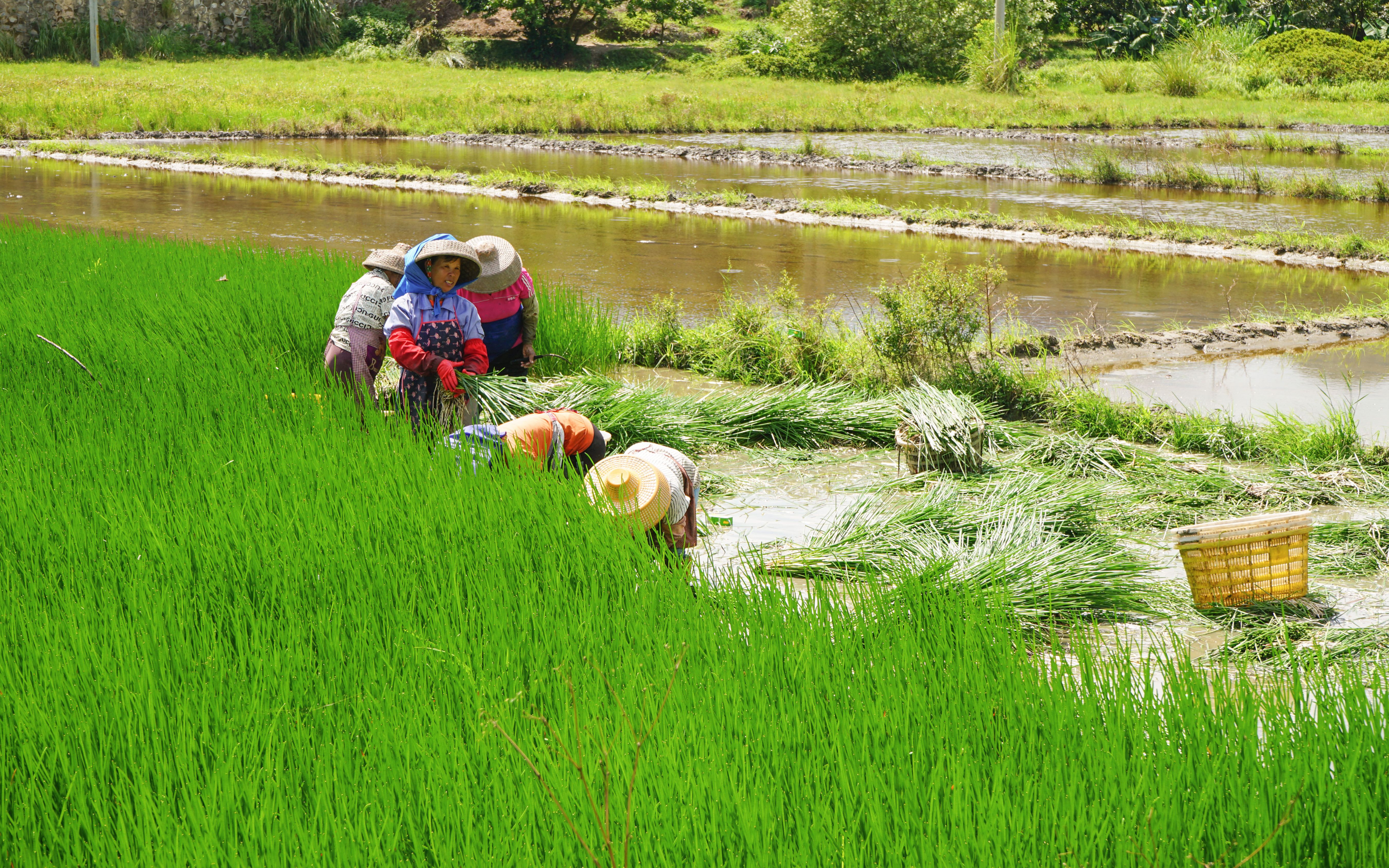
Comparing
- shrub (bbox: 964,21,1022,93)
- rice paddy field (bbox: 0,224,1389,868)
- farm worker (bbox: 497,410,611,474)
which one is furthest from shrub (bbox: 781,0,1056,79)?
rice paddy field (bbox: 0,224,1389,868)

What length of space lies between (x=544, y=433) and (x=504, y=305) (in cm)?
150

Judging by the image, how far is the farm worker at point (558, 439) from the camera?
3.89 m

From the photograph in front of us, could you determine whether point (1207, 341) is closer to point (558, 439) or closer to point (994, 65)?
point (558, 439)

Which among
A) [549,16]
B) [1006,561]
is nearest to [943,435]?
[1006,561]

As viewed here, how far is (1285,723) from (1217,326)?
6244 mm

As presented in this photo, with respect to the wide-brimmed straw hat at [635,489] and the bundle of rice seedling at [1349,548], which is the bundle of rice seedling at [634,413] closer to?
the wide-brimmed straw hat at [635,489]

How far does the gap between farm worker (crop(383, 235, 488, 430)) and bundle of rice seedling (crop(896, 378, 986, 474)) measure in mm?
1767

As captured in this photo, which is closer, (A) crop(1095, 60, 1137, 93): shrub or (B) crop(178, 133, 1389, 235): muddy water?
(B) crop(178, 133, 1389, 235): muddy water

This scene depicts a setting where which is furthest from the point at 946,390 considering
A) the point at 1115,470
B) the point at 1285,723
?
the point at 1285,723

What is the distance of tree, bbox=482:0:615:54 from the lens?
3566 centimetres

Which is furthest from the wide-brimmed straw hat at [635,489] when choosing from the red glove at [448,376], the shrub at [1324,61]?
the shrub at [1324,61]

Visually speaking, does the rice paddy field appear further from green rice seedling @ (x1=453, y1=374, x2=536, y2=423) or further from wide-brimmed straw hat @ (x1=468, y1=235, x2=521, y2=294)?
wide-brimmed straw hat @ (x1=468, y1=235, x2=521, y2=294)

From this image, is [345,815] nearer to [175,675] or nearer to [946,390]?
[175,675]

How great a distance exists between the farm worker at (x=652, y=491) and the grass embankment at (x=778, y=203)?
9.38 meters
